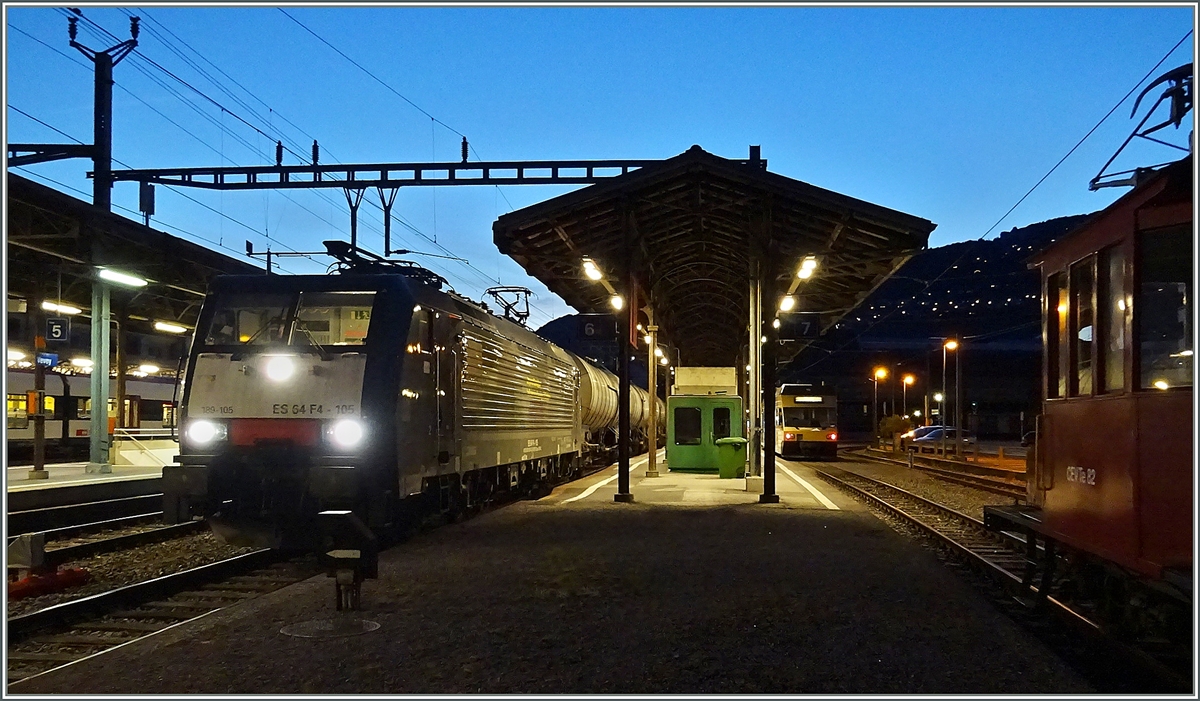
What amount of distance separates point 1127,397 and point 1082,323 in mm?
1231

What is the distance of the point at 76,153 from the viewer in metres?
22.0

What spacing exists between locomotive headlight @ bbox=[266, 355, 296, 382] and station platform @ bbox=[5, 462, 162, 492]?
329 inches

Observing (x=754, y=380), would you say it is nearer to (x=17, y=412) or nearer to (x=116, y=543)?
(x=116, y=543)

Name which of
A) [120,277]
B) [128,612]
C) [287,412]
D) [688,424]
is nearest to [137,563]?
[287,412]

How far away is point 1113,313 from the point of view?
6516 mm

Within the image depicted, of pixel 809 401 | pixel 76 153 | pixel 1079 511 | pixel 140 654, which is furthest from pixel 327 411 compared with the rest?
pixel 809 401

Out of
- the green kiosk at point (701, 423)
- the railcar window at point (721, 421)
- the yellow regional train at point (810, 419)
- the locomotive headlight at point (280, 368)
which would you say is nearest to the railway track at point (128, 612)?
the locomotive headlight at point (280, 368)

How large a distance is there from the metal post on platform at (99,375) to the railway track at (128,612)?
11553 mm

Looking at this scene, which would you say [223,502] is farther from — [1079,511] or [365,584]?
[1079,511]

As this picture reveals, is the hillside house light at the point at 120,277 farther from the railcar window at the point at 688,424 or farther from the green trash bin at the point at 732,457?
the railcar window at the point at 688,424

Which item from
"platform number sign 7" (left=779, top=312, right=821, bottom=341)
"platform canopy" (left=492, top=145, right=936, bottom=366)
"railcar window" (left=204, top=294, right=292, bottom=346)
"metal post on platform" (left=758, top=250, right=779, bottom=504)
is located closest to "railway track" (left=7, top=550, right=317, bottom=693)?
"railcar window" (left=204, top=294, right=292, bottom=346)

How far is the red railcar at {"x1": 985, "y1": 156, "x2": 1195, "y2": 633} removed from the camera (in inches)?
225

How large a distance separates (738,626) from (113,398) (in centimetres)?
3166

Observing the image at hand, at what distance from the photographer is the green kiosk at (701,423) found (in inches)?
1008
